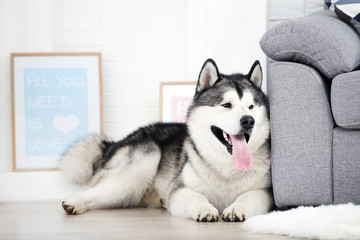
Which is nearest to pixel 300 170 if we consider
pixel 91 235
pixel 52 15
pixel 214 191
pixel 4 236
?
pixel 214 191

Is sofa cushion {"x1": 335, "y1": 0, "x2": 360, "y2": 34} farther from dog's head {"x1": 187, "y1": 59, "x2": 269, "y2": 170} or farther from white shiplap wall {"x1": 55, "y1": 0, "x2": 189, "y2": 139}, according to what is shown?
white shiplap wall {"x1": 55, "y1": 0, "x2": 189, "y2": 139}

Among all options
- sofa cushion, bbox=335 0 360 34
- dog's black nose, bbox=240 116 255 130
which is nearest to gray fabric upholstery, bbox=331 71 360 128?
dog's black nose, bbox=240 116 255 130

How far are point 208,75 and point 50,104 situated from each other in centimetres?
129

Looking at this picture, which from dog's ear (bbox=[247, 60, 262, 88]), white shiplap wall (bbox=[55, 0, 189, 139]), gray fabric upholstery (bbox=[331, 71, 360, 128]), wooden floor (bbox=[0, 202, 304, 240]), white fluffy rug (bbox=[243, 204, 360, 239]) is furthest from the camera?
white shiplap wall (bbox=[55, 0, 189, 139])

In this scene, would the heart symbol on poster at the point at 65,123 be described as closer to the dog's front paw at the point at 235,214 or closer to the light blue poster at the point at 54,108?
the light blue poster at the point at 54,108

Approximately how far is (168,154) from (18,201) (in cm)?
117

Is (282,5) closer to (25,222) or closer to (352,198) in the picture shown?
(352,198)

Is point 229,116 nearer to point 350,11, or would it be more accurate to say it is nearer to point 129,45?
point 350,11

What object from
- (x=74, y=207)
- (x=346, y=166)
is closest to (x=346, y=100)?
(x=346, y=166)

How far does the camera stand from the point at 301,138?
178 centimetres

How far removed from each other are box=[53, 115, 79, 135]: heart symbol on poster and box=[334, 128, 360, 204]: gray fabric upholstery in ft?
5.55

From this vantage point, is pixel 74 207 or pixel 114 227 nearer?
pixel 114 227

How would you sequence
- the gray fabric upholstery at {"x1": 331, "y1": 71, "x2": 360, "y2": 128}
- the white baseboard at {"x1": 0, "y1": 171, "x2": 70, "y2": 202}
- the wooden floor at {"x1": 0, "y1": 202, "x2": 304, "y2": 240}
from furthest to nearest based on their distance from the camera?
the white baseboard at {"x1": 0, "y1": 171, "x2": 70, "y2": 202} → the gray fabric upholstery at {"x1": 331, "y1": 71, "x2": 360, "y2": 128} → the wooden floor at {"x1": 0, "y1": 202, "x2": 304, "y2": 240}

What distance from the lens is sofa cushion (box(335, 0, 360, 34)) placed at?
2.01 meters
